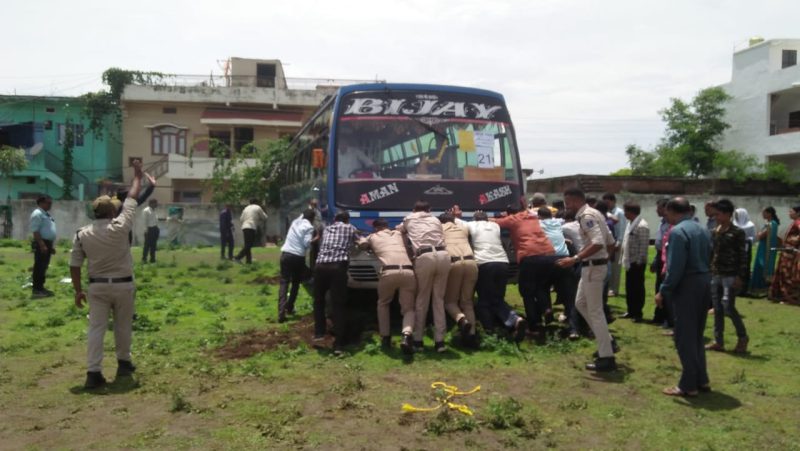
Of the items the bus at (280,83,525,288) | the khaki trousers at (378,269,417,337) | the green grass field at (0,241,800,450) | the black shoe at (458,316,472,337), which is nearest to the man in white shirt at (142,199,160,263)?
the green grass field at (0,241,800,450)

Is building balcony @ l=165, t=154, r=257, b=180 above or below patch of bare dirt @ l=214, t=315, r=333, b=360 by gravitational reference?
above

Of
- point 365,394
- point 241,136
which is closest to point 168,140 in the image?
point 241,136

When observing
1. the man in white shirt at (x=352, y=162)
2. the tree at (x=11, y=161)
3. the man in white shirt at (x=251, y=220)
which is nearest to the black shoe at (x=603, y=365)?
the man in white shirt at (x=352, y=162)

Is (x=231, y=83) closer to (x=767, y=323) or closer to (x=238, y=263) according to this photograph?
(x=238, y=263)

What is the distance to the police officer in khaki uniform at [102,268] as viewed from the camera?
6758mm

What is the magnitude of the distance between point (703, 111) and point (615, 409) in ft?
116

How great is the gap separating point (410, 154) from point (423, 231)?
6.99 ft

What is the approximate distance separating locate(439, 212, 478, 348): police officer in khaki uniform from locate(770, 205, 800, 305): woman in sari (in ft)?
22.4

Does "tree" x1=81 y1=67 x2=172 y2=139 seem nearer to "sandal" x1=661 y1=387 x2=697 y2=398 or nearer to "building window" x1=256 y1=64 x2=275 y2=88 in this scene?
"building window" x1=256 y1=64 x2=275 y2=88

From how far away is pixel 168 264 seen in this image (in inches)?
720

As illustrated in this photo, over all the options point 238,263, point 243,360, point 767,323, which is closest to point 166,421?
point 243,360

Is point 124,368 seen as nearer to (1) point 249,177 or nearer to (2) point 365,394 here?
(2) point 365,394

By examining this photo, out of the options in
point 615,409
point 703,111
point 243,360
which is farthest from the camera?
point 703,111

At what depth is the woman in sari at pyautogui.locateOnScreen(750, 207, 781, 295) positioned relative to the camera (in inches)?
495
